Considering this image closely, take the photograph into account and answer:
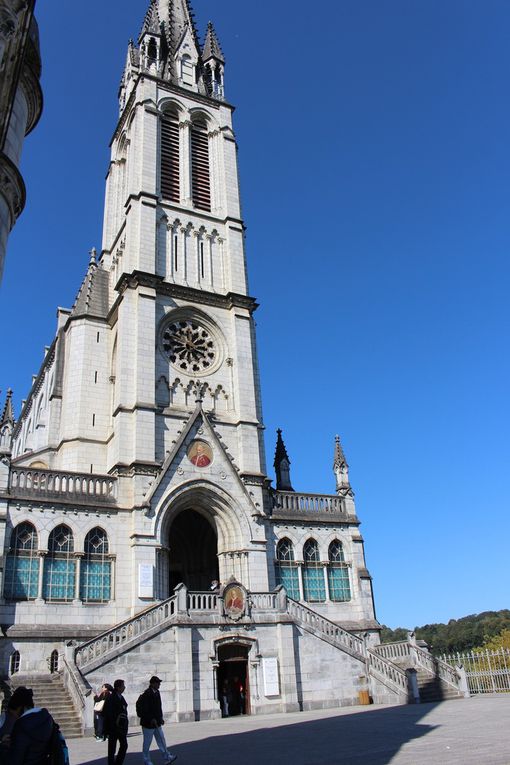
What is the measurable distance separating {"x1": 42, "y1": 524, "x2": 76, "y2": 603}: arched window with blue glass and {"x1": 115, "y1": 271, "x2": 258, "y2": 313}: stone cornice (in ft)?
42.8

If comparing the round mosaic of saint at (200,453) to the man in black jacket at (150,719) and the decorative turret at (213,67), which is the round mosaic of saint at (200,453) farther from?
the decorative turret at (213,67)

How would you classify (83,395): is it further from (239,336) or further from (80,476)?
(239,336)

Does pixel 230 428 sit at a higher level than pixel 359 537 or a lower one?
higher

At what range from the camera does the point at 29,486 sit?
27.1 meters

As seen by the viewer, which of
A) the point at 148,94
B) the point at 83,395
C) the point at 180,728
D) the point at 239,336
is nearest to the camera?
the point at 180,728

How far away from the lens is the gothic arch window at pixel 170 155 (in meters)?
38.3

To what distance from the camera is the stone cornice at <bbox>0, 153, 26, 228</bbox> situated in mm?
14703

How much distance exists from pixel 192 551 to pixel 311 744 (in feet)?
69.7

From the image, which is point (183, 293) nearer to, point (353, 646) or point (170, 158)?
point (170, 158)

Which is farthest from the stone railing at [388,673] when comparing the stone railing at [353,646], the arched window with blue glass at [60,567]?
the arched window with blue glass at [60,567]

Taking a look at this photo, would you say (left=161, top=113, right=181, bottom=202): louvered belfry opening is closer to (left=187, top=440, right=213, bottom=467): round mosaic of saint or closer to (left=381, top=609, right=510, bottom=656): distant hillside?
(left=187, top=440, right=213, bottom=467): round mosaic of saint

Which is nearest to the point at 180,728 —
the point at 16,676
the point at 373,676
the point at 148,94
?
the point at 16,676

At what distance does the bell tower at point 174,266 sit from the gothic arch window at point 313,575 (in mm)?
4413

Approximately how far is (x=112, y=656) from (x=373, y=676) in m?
10.5
